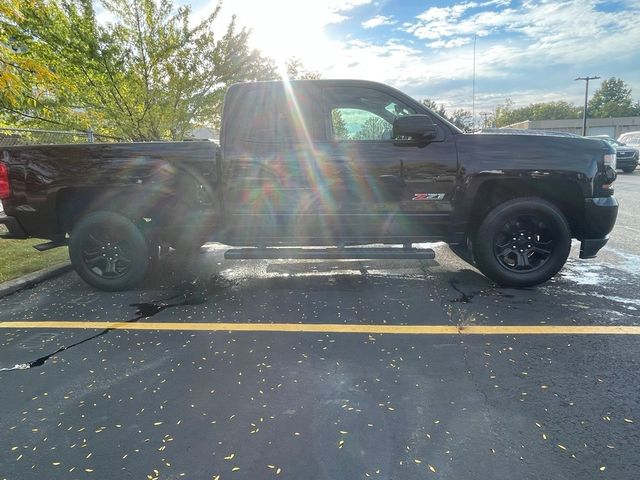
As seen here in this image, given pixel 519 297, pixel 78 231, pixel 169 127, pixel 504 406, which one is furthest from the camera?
pixel 169 127

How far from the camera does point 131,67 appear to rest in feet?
31.0

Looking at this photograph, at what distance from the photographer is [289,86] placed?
15.0 ft

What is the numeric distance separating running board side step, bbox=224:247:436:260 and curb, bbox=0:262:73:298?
2.40 meters

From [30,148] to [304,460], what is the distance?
426 cm

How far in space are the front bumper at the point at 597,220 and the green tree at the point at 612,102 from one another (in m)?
95.7

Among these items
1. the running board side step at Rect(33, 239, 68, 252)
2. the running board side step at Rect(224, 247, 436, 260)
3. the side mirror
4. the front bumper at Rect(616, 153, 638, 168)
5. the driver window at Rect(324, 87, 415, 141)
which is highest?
the driver window at Rect(324, 87, 415, 141)

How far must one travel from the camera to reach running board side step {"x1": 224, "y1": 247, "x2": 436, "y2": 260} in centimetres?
446

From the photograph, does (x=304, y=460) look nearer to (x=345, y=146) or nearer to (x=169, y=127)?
(x=345, y=146)

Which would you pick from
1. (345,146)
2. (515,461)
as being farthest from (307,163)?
(515,461)

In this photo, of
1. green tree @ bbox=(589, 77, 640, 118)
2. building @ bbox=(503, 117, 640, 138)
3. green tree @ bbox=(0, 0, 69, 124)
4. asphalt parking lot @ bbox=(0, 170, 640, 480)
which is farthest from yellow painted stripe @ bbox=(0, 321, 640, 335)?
green tree @ bbox=(589, 77, 640, 118)

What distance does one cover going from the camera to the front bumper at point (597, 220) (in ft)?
14.1

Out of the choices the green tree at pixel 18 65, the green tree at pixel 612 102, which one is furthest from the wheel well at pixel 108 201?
the green tree at pixel 612 102

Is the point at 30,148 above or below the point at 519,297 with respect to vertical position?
above

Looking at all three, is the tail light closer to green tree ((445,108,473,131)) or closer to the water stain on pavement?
the water stain on pavement
